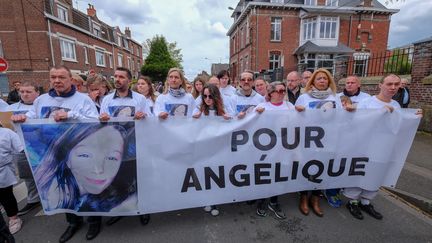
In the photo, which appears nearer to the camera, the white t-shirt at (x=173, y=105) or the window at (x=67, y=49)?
the white t-shirt at (x=173, y=105)

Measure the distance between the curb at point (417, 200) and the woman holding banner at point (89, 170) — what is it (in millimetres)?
3977

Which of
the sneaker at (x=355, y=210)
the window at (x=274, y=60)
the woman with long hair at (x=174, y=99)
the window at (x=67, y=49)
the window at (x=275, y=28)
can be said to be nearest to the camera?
the sneaker at (x=355, y=210)

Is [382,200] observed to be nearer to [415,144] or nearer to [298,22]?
[415,144]

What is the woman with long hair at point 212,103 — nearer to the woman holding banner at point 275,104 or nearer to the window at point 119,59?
the woman holding banner at point 275,104

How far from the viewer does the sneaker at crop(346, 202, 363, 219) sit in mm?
3018

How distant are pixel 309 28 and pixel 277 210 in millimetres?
25660

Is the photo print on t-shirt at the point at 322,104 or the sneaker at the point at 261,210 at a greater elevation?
the photo print on t-shirt at the point at 322,104

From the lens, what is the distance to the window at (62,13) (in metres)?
18.8

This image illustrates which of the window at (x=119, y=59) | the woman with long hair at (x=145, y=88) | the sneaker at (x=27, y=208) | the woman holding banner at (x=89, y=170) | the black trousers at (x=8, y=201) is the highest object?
the window at (x=119, y=59)

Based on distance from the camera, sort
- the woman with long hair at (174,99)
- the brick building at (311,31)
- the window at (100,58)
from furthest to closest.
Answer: the window at (100,58) < the brick building at (311,31) < the woman with long hair at (174,99)

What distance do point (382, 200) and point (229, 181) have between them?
2514 mm

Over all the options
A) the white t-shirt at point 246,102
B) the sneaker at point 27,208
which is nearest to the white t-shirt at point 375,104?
the white t-shirt at point 246,102

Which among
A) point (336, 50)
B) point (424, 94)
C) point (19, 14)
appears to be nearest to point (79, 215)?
point (424, 94)

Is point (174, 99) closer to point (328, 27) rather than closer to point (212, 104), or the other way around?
point (212, 104)
